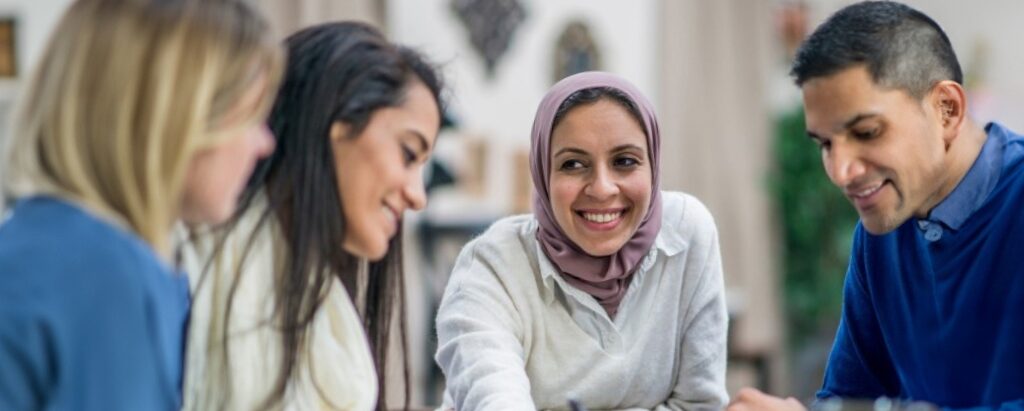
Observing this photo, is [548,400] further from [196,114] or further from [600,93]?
[196,114]

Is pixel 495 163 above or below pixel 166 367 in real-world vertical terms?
below

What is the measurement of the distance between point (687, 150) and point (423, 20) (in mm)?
1664

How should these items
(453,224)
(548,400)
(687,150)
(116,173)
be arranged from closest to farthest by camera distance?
1. (116,173)
2. (548,400)
3. (453,224)
4. (687,150)

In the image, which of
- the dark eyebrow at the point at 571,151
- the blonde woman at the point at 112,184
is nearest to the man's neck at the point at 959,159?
the dark eyebrow at the point at 571,151

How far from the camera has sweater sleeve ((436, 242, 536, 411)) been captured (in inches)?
78.3

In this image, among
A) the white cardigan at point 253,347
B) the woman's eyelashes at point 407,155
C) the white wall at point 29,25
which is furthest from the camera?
the white wall at point 29,25

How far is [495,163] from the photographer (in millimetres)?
6473

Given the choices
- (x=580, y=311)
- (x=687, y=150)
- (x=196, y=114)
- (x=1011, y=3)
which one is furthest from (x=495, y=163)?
(x=196, y=114)

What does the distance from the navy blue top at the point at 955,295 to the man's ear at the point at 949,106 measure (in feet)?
0.20

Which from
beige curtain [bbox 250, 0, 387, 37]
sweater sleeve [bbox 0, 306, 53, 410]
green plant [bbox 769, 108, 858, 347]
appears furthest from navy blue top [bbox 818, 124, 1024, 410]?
green plant [bbox 769, 108, 858, 347]

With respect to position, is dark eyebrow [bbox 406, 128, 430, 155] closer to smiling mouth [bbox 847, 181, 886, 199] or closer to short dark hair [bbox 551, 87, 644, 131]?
short dark hair [bbox 551, 87, 644, 131]

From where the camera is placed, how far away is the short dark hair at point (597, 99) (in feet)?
7.20

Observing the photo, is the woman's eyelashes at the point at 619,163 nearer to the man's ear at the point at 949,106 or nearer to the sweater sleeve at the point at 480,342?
the sweater sleeve at the point at 480,342

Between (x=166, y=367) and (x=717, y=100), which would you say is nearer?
(x=166, y=367)
